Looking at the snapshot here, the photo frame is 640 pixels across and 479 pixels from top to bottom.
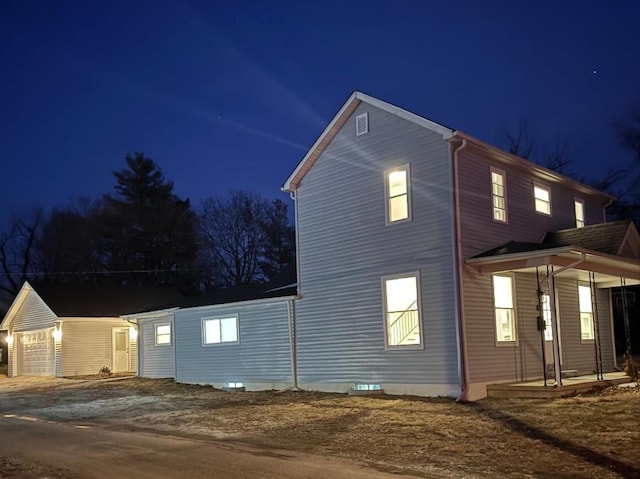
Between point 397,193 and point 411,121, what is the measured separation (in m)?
1.76

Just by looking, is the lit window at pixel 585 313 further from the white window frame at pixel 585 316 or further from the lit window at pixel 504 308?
the lit window at pixel 504 308

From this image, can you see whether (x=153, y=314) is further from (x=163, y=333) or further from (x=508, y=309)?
(x=508, y=309)

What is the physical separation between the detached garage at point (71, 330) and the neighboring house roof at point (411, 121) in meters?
16.3

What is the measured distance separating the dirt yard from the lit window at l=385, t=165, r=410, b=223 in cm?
438

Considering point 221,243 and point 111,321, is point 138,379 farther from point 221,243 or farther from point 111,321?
point 221,243

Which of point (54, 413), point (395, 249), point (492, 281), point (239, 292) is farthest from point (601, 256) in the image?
point (54, 413)

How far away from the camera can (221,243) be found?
167ft

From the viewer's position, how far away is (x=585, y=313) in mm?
19750

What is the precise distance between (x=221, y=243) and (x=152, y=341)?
24139 millimetres

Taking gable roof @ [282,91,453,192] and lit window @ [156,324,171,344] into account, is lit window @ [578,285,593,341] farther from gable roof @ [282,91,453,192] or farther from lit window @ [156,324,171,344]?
lit window @ [156,324,171,344]

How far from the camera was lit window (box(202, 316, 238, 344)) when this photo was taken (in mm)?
21750

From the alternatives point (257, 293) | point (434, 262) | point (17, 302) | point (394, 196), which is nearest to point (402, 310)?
point (434, 262)

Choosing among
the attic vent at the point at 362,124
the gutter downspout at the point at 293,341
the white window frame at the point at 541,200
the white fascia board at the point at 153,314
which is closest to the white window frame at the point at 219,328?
the white fascia board at the point at 153,314

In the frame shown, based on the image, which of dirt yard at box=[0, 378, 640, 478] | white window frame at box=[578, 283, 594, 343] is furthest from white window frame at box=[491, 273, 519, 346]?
white window frame at box=[578, 283, 594, 343]
